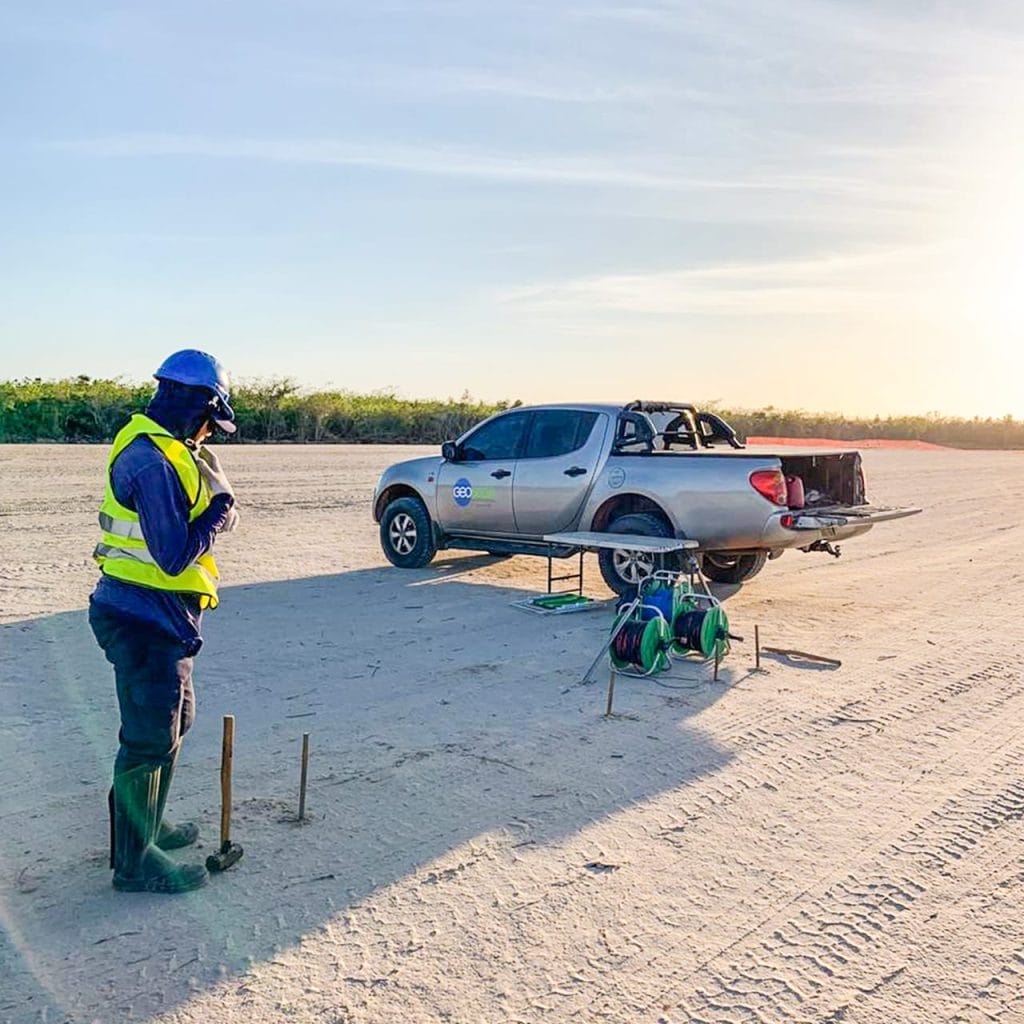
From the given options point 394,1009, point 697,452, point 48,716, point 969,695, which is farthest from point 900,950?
point 697,452

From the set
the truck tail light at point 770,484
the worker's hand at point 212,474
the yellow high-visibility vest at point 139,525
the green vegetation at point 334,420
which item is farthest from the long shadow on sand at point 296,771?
the green vegetation at point 334,420

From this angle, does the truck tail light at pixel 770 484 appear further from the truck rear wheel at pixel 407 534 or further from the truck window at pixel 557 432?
the truck rear wheel at pixel 407 534

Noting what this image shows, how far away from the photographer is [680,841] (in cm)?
477

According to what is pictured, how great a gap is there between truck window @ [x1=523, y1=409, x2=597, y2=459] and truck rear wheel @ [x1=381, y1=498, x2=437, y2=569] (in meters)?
1.50

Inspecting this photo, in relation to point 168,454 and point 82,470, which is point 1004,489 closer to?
point 82,470

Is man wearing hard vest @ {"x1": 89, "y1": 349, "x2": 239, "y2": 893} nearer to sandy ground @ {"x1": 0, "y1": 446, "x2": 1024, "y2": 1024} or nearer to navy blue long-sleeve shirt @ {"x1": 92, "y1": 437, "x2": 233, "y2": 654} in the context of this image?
navy blue long-sleeve shirt @ {"x1": 92, "y1": 437, "x2": 233, "y2": 654}

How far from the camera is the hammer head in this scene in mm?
4305

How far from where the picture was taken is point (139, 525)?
13.2 feet

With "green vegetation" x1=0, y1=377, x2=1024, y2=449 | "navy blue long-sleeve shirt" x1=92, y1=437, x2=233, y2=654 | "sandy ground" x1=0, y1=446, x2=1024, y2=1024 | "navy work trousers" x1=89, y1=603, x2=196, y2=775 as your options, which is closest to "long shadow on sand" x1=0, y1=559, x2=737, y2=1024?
"sandy ground" x1=0, y1=446, x2=1024, y2=1024

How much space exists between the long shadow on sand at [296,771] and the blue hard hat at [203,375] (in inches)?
69.9

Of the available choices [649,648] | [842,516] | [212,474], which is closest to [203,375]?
[212,474]

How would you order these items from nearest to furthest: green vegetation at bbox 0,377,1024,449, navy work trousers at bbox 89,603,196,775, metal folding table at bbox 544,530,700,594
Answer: navy work trousers at bbox 89,603,196,775 < metal folding table at bbox 544,530,700,594 < green vegetation at bbox 0,377,1024,449

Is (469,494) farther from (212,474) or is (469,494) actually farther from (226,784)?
(212,474)

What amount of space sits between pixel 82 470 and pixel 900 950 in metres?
23.0
